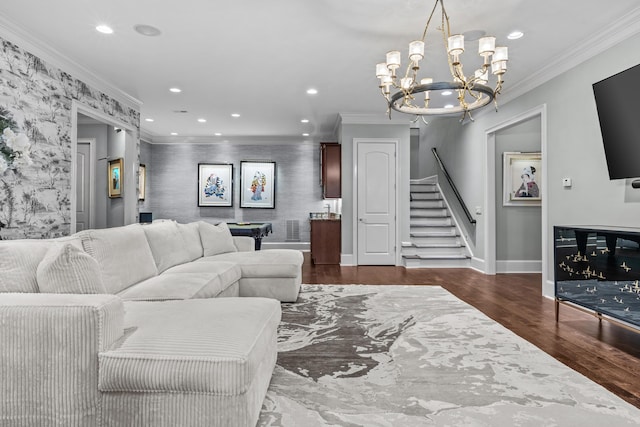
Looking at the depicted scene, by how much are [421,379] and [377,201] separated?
4898 mm

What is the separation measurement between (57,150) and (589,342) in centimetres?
543

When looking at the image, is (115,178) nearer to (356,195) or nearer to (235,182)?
(235,182)

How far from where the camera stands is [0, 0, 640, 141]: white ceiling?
10.2 ft

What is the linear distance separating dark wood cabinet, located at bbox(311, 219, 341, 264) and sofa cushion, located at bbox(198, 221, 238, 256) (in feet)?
7.63

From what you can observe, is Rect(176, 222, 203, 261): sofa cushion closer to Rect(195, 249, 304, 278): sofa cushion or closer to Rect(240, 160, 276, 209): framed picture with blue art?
Rect(195, 249, 304, 278): sofa cushion

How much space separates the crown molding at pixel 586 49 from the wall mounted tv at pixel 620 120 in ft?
1.62

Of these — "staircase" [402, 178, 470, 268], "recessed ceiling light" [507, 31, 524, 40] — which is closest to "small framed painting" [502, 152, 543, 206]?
"staircase" [402, 178, 470, 268]

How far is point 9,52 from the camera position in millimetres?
→ 3521

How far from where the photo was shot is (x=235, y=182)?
916 centimetres

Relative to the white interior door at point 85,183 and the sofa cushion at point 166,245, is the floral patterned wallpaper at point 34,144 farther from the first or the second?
the white interior door at point 85,183

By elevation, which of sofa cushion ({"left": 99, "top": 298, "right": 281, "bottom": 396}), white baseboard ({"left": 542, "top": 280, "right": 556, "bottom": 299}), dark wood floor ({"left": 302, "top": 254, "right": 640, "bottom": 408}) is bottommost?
dark wood floor ({"left": 302, "top": 254, "right": 640, "bottom": 408})

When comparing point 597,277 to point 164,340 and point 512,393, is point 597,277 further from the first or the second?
point 164,340

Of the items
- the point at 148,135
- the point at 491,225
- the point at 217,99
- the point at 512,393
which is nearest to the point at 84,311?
the point at 512,393

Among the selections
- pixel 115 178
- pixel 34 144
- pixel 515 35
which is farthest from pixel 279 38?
pixel 115 178
